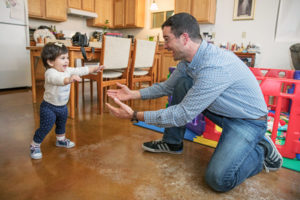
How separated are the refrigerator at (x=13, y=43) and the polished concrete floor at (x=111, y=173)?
2.10 metres

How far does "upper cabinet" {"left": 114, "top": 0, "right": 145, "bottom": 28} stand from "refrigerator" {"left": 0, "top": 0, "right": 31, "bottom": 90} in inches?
101

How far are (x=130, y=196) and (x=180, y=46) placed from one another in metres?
0.80

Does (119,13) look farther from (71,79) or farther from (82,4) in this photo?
(71,79)

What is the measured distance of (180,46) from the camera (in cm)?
111

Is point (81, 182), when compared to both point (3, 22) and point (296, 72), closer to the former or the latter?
point (296, 72)

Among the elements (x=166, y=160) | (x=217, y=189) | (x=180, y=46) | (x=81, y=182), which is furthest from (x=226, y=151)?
(x=81, y=182)

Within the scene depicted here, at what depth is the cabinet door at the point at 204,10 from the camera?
4.08 m

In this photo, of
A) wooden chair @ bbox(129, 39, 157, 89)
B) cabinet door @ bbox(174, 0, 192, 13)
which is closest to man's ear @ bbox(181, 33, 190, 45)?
wooden chair @ bbox(129, 39, 157, 89)

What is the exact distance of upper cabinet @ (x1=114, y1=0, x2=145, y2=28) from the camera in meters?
5.35

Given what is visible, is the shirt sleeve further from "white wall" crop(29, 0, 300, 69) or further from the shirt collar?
"white wall" crop(29, 0, 300, 69)

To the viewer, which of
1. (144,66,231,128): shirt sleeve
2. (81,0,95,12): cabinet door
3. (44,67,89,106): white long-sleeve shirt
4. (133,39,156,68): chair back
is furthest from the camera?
(81,0,95,12): cabinet door

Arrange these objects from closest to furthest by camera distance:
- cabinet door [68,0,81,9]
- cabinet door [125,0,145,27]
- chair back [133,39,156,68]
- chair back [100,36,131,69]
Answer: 1. chair back [100,36,131,69]
2. chair back [133,39,156,68]
3. cabinet door [68,0,81,9]
4. cabinet door [125,0,145,27]

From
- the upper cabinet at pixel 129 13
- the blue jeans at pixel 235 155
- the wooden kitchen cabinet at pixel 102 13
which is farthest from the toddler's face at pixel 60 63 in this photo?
the wooden kitchen cabinet at pixel 102 13

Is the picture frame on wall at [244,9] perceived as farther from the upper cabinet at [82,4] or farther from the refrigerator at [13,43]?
the refrigerator at [13,43]
